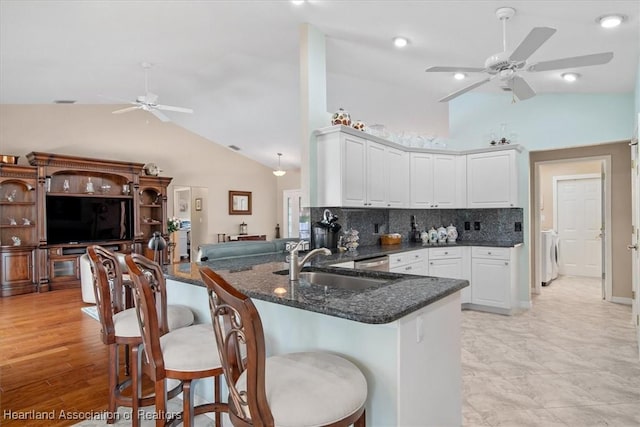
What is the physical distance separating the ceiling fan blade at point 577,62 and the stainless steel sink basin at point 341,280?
6.72 feet

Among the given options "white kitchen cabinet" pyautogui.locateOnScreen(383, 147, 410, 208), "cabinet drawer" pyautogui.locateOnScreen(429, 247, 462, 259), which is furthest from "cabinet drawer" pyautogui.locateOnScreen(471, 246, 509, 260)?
"white kitchen cabinet" pyautogui.locateOnScreen(383, 147, 410, 208)

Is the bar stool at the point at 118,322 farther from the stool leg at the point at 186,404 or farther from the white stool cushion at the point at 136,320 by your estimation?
the stool leg at the point at 186,404

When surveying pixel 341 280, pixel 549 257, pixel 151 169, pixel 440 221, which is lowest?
pixel 549 257

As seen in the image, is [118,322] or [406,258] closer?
[118,322]

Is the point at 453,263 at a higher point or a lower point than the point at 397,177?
lower

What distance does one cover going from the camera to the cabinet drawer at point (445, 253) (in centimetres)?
450

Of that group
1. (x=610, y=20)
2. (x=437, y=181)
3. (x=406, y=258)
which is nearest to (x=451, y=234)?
(x=437, y=181)

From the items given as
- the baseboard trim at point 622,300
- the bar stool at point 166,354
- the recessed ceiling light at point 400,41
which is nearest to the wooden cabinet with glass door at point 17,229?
the bar stool at point 166,354

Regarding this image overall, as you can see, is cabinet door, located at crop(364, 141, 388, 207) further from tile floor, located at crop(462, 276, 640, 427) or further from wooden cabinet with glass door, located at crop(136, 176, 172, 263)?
wooden cabinet with glass door, located at crop(136, 176, 172, 263)

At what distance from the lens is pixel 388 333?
1.42 m

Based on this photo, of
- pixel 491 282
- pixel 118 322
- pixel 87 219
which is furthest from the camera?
pixel 87 219

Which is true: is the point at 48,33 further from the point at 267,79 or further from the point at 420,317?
the point at 420,317

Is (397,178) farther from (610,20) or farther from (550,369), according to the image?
(550,369)

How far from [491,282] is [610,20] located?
2961 millimetres
